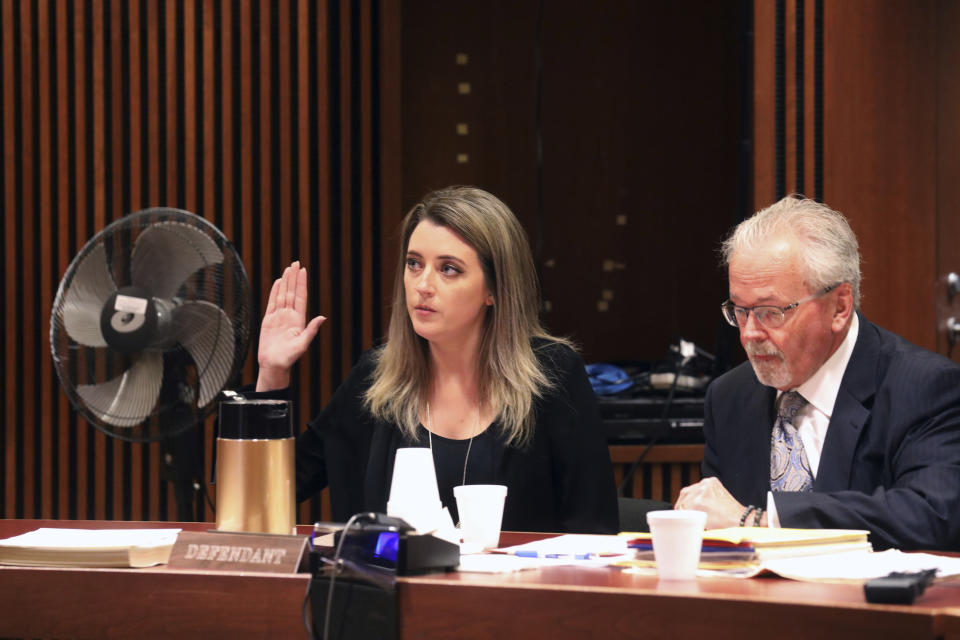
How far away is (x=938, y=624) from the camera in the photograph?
112cm

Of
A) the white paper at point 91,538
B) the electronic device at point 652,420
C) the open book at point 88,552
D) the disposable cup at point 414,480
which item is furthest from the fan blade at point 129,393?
the electronic device at point 652,420

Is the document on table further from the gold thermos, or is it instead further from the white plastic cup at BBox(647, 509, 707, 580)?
the gold thermos

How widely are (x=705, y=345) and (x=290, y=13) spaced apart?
7.05 feet

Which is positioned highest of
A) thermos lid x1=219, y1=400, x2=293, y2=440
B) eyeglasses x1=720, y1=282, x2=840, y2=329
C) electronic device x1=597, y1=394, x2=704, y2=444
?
eyeglasses x1=720, y1=282, x2=840, y2=329

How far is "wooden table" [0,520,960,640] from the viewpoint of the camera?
1.16 meters

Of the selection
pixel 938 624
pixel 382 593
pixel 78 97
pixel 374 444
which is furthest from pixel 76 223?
pixel 938 624

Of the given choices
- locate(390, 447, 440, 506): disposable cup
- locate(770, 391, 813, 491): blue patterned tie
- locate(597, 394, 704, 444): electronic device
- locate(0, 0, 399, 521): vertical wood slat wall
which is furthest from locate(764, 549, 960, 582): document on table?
locate(0, 0, 399, 521): vertical wood slat wall

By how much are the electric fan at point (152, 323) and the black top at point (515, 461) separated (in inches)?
15.4

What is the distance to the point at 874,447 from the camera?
2043 millimetres

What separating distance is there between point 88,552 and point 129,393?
1334 mm

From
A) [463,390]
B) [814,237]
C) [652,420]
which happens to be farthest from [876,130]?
[463,390]

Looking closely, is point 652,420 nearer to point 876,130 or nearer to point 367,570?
point 876,130

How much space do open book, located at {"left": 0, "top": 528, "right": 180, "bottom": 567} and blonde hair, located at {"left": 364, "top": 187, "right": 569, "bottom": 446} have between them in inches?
34.1

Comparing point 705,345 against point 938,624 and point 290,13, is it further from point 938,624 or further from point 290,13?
point 938,624
